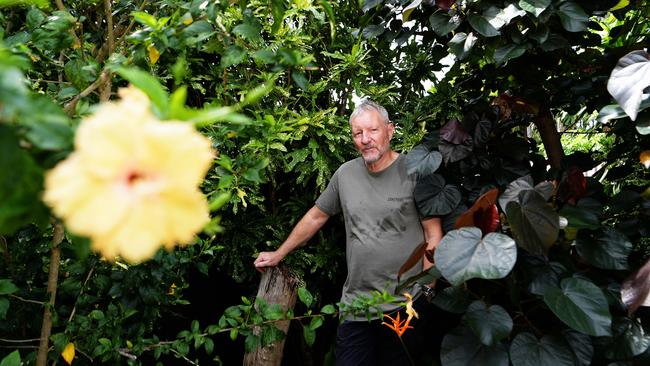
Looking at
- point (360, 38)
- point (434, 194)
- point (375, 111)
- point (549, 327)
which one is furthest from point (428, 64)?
point (549, 327)

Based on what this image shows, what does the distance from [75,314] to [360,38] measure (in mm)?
1863

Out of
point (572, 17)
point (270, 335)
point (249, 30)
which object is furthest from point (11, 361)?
point (572, 17)

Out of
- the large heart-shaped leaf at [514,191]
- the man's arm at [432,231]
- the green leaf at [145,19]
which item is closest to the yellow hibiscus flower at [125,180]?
the green leaf at [145,19]

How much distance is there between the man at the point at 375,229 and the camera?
2471 mm

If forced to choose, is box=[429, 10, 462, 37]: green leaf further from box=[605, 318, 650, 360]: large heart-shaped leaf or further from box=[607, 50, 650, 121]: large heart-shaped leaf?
box=[605, 318, 650, 360]: large heart-shaped leaf

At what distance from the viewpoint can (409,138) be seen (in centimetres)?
281

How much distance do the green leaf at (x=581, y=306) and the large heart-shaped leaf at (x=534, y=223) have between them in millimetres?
162

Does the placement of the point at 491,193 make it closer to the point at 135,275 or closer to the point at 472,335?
the point at 472,335

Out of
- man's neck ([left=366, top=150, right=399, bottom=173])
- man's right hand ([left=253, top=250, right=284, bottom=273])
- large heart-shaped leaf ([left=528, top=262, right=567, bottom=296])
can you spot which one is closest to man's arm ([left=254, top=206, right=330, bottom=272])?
man's right hand ([left=253, top=250, right=284, bottom=273])

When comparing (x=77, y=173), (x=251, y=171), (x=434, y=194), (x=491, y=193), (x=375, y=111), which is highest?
(x=77, y=173)

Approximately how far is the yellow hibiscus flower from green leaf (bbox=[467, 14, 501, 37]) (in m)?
1.75

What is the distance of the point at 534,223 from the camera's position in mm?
1733

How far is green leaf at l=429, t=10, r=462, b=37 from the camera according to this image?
2.03 meters

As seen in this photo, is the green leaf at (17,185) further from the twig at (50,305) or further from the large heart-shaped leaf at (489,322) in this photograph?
the large heart-shaped leaf at (489,322)
